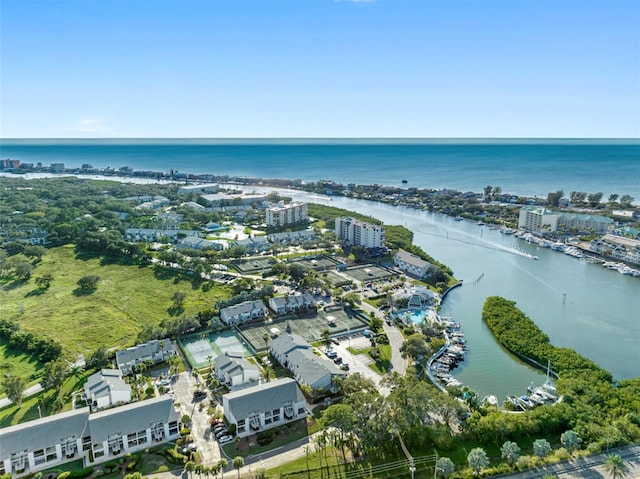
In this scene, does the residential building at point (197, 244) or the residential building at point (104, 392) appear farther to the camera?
the residential building at point (197, 244)

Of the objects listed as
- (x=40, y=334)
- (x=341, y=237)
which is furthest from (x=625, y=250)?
(x=40, y=334)

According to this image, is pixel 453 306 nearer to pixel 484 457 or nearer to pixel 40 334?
pixel 484 457

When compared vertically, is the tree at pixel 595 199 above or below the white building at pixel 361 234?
above

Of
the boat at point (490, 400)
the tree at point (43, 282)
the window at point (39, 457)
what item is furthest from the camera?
the tree at point (43, 282)

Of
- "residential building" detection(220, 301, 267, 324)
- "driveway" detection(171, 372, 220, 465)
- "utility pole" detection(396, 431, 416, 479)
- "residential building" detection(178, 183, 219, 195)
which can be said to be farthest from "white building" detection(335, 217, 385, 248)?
"residential building" detection(178, 183, 219, 195)

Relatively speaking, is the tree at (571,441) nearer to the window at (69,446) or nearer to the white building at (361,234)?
the window at (69,446)

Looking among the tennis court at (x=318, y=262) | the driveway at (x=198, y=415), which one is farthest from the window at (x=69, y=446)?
the tennis court at (x=318, y=262)
